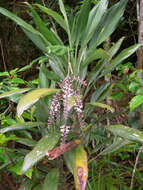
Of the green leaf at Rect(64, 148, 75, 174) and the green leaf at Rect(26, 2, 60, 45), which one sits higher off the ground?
the green leaf at Rect(26, 2, 60, 45)

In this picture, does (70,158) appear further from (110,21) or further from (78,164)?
(110,21)

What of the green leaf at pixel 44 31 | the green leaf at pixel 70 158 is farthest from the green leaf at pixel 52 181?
the green leaf at pixel 44 31

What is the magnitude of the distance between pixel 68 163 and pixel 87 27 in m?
0.66

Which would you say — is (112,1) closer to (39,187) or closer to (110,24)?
(110,24)

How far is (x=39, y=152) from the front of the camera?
80 centimetres

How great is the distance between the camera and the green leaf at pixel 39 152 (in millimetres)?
752

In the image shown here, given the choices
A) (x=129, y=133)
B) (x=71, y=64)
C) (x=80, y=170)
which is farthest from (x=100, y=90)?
(x=80, y=170)

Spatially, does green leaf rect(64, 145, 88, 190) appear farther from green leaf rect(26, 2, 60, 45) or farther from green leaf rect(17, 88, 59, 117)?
green leaf rect(26, 2, 60, 45)

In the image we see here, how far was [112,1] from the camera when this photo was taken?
2.07m

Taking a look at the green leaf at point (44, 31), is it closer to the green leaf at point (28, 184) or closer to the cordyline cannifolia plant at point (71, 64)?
the cordyline cannifolia plant at point (71, 64)

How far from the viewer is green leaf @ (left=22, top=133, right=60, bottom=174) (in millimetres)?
752

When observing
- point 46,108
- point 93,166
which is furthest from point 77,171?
point 93,166

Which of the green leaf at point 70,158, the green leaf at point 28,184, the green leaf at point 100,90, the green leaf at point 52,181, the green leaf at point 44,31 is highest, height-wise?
the green leaf at point 44,31

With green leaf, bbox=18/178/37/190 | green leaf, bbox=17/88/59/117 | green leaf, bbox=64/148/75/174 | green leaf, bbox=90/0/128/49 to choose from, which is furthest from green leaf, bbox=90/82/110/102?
green leaf, bbox=18/178/37/190
